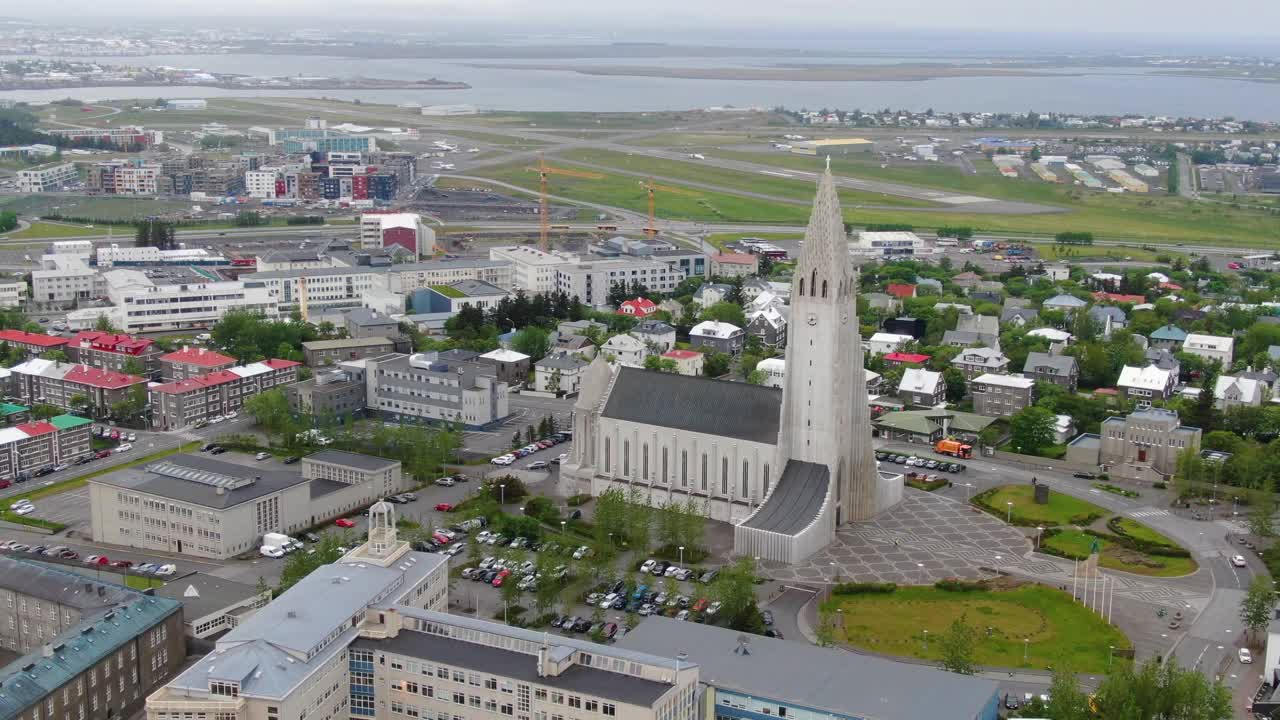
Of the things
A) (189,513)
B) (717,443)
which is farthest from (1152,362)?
(189,513)

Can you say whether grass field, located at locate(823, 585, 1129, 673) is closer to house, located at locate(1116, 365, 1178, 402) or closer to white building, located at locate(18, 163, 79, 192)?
house, located at locate(1116, 365, 1178, 402)

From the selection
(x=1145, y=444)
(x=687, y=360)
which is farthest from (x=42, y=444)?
(x=1145, y=444)

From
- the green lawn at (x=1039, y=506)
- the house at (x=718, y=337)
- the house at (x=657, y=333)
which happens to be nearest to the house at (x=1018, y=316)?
the house at (x=718, y=337)

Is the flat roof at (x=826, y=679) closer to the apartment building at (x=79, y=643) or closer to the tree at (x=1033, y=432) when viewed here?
the apartment building at (x=79, y=643)

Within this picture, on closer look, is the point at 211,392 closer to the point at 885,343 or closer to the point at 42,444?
the point at 42,444

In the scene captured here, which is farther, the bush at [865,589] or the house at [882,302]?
the house at [882,302]

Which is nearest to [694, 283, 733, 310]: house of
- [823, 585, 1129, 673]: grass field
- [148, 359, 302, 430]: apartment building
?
[148, 359, 302, 430]: apartment building
